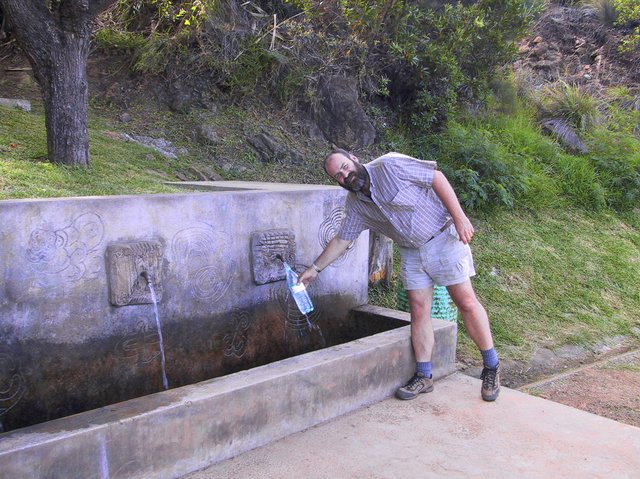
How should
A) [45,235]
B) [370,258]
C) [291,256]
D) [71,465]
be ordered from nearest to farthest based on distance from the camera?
[71,465] → [45,235] → [291,256] → [370,258]

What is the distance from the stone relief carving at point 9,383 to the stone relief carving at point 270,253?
1.48m

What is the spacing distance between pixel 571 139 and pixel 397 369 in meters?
7.87

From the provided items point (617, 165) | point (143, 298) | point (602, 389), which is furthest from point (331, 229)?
point (617, 165)

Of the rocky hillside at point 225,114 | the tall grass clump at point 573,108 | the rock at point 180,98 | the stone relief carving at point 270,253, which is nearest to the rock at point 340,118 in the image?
the rocky hillside at point 225,114

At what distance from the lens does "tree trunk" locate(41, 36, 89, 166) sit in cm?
551

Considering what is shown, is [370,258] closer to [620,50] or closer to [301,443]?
[301,443]

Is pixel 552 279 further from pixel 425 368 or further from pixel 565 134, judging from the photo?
pixel 565 134

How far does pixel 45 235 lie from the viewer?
3.17 m

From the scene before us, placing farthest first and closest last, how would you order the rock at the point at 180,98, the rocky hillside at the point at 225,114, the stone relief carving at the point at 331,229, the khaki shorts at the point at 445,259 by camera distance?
the rock at the point at 180,98 → the rocky hillside at the point at 225,114 → the stone relief carving at the point at 331,229 → the khaki shorts at the point at 445,259

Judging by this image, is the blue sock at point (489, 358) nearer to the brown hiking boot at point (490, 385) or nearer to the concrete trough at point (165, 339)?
the brown hiking boot at point (490, 385)

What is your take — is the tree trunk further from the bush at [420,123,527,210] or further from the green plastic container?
the bush at [420,123,527,210]

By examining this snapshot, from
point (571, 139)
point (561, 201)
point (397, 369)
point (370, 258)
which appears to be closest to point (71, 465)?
point (397, 369)

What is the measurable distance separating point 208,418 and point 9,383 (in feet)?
3.25

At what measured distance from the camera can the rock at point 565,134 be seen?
1027 cm
